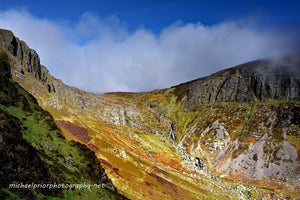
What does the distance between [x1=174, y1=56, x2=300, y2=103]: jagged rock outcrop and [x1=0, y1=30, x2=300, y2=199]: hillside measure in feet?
2.05

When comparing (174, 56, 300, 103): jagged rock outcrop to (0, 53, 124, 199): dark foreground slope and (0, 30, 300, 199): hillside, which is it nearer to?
(0, 30, 300, 199): hillside

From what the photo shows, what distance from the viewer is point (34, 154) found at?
69.4 ft

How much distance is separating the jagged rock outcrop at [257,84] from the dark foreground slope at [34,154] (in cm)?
13175

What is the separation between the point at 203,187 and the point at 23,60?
91655mm

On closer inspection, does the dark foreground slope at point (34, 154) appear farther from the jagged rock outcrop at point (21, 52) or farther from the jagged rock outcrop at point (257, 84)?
the jagged rock outcrop at point (257, 84)

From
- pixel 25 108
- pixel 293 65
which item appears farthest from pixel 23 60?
pixel 293 65

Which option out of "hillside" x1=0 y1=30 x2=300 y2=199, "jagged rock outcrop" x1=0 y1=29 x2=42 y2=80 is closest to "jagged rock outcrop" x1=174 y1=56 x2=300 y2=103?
"hillside" x1=0 y1=30 x2=300 y2=199

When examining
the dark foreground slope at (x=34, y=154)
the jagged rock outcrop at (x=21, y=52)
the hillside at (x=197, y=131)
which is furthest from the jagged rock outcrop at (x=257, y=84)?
the dark foreground slope at (x=34, y=154)

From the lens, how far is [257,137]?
112m

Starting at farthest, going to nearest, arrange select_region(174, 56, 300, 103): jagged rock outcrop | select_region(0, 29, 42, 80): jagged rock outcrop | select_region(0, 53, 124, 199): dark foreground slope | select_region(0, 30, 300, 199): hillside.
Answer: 1. select_region(174, 56, 300, 103): jagged rock outcrop
2. select_region(0, 29, 42, 80): jagged rock outcrop
3. select_region(0, 30, 300, 199): hillside
4. select_region(0, 53, 124, 199): dark foreground slope

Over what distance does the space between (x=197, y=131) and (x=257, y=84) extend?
60.0 meters

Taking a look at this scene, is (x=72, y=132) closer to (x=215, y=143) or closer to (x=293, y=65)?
(x=215, y=143)

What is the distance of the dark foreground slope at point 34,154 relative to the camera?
57.3ft

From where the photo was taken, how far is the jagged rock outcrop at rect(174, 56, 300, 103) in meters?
136
